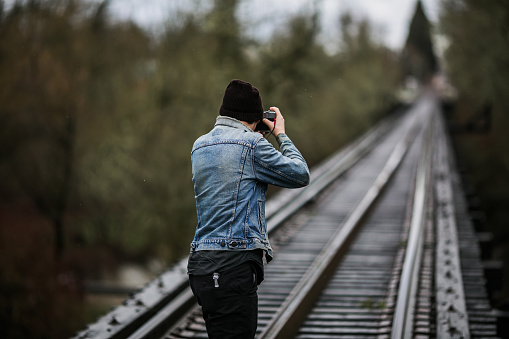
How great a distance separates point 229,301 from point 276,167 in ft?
2.30

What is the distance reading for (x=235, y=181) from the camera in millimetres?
2957

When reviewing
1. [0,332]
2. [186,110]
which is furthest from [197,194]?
[186,110]

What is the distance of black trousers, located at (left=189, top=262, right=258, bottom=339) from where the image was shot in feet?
9.62

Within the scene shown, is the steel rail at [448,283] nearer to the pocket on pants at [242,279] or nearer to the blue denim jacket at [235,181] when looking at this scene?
the pocket on pants at [242,279]

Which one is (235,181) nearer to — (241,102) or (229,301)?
(241,102)

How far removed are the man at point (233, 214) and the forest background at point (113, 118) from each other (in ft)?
46.1

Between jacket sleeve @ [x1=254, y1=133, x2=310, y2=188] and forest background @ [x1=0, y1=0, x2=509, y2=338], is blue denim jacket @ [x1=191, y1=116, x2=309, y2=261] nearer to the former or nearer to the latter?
jacket sleeve @ [x1=254, y1=133, x2=310, y2=188]

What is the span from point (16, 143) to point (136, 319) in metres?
17.0

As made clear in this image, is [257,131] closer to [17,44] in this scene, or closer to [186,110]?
[17,44]

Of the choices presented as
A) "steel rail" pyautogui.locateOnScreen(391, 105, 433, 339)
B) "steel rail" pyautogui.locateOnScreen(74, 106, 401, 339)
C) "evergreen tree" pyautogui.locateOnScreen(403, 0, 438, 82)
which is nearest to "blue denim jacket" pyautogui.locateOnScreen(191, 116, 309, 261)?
"steel rail" pyautogui.locateOnScreen(74, 106, 401, 339)

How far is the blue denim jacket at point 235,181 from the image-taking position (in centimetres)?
295

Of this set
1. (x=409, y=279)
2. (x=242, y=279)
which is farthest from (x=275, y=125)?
(x=409, y=279)

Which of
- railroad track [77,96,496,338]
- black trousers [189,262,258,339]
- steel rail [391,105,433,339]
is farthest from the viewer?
railroad track [77,96,496,338]

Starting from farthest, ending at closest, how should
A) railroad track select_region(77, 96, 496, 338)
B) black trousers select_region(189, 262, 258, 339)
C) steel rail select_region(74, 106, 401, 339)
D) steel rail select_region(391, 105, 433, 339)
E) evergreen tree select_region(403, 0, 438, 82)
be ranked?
1. evergreen tree select_region(403, 0, 438, 82)
2. railroad track select_region(77, 96, 496, 338)
3. steel rail select_region(391, 105, 433, 339)
4. steel rail select_region(74, 106, 401, 339)
5. black trousers select_region(189, 262, 258, 339)
